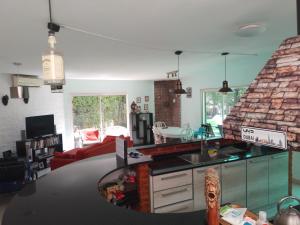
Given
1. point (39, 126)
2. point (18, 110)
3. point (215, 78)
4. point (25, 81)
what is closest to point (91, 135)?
point (39, 126)

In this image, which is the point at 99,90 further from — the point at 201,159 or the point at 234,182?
the point at 234,182

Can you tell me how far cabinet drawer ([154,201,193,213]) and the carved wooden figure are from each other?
144 centimetres

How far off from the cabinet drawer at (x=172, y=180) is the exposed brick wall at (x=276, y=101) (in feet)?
3.73

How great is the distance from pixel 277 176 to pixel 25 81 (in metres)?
5.29

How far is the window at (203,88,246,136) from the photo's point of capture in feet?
19.1

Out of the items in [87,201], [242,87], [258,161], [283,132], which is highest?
[242,87]

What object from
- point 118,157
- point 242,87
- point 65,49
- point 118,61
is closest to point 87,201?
point 118,157

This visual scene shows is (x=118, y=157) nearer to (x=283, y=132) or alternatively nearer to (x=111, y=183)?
(x=111, y=183)

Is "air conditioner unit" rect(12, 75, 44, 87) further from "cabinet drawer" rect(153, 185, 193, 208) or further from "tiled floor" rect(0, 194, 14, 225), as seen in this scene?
"cabinet drawer" rect(153, 185, 193, 208)

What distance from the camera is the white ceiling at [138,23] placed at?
6.03ft

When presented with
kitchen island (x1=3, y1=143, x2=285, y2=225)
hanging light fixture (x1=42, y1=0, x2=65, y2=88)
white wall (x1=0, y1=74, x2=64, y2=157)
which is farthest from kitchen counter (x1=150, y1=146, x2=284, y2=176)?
white wall (x1=0, y1=74, x2=64, y2=157)

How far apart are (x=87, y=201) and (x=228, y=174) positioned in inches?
76.7

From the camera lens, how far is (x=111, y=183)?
225 cm

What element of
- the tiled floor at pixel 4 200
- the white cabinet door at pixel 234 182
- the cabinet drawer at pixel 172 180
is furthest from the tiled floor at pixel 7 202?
the cabinet drawer at pixel 172 180
